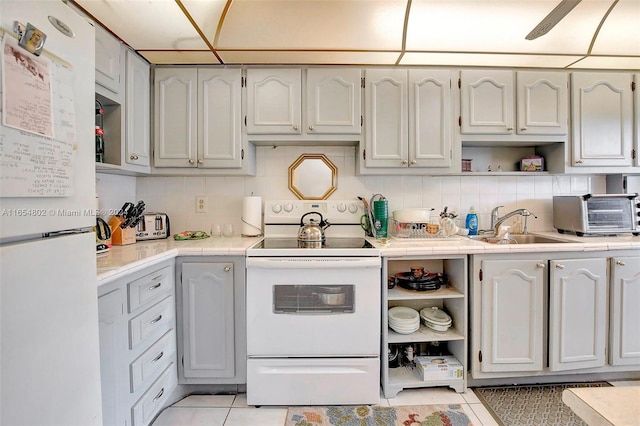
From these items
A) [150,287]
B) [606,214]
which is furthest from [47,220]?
[606,214]

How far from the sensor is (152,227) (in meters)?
2.02

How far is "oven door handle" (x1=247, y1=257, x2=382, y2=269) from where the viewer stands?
1.60m

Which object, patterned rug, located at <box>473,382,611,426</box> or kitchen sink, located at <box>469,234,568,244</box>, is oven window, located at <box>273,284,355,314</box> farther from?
kitchen sink, located at <box>469,234,568,244</box>

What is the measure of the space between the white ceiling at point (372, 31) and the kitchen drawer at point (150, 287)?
1.36 meters

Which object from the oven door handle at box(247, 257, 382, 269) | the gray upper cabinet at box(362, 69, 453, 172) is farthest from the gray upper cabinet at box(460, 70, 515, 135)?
the oven door handle at box(247, 257, 382, 269)

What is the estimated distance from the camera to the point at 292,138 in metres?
2.00

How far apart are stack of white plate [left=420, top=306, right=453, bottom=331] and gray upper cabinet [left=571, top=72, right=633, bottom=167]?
1430 mm

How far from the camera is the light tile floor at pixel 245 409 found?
61.3 inches

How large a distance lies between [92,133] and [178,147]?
1156mm

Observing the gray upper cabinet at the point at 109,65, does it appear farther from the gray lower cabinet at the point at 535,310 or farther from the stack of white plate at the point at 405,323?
the gray lower cabinet at the point at 535,310

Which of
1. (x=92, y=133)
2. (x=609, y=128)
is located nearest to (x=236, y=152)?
(x=92, y=133)

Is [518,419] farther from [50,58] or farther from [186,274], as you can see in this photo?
[50,58]

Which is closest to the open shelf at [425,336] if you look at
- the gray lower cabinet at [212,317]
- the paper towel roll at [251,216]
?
the gray lower cabinet at [212,317]

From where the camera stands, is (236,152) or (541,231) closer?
(236,152)
